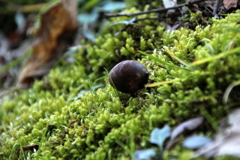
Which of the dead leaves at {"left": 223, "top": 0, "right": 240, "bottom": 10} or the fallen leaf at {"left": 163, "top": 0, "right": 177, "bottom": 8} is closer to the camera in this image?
the dead leaves at {"left": 223, "top": 0, "right": 240, "bottom": 10}

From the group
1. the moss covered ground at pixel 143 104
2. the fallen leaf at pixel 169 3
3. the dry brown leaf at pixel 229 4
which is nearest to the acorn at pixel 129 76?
the moss covered ground at pixel 143 104

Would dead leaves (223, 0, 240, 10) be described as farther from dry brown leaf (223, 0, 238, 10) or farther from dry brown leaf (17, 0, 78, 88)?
dry brown leaf (17, 0, 78, 88)

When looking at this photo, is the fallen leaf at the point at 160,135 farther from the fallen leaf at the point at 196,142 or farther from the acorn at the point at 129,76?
the acorn at the point at 129,76

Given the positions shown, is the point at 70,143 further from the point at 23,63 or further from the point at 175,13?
the point at 23,63

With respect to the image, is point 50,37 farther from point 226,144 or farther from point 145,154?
point 226,144

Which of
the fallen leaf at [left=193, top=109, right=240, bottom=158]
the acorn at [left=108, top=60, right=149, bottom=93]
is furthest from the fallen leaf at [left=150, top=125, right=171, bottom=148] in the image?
the acorn at [left=108, top=60, right=149, bottom=93]

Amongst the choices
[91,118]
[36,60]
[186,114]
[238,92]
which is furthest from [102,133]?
[36,60]
